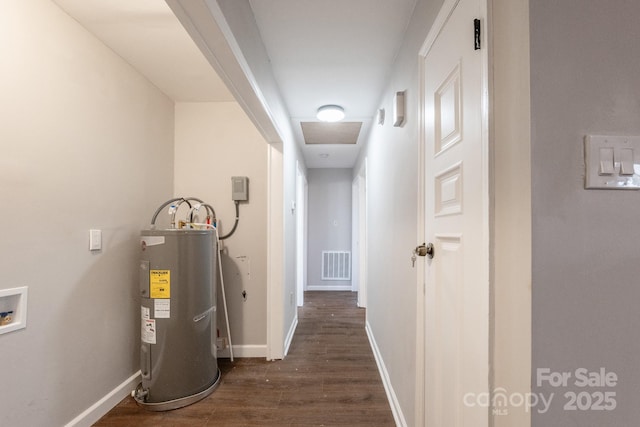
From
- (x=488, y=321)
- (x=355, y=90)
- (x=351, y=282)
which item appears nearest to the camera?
(x=488, y=321)

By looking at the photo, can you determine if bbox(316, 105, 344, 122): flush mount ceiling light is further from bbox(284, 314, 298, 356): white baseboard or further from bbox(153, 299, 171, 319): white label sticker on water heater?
bbox(284, 314, 298, 356): white baseboard

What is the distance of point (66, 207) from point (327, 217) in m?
4.16

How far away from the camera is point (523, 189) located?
68 cm

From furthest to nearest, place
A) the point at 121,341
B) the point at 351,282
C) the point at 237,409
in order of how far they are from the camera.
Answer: the point at 351,282 < the point at 121,341 < the point at 237,409

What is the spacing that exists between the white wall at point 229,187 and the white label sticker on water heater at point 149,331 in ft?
2.46

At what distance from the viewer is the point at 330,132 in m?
3.49

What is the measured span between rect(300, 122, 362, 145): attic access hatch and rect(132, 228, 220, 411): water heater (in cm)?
189

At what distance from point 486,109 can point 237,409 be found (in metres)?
2.16

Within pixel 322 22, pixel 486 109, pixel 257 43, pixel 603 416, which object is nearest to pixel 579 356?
pixel 603 416

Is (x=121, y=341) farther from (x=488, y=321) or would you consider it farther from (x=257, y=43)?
(x=488, y=321)

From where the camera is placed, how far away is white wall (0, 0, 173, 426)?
53.7 inches

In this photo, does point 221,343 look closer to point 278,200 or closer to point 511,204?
point 278,200

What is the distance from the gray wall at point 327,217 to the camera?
5.45 m

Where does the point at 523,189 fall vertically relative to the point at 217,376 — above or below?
above
